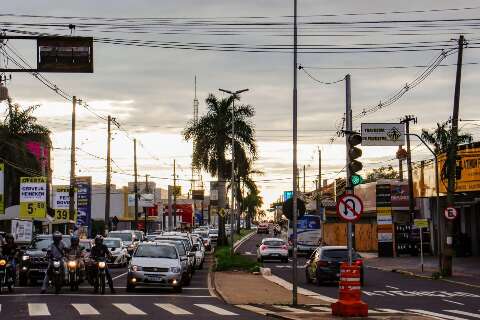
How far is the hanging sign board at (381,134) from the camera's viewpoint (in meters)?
41.2

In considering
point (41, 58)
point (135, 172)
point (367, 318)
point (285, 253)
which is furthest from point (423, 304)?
point (135, 172)

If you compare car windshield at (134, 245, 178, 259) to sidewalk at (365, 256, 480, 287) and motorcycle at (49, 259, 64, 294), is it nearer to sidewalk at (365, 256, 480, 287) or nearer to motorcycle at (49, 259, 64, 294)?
motorcycle at (49, 259, 64, 294)

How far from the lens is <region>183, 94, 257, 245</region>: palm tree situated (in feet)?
214

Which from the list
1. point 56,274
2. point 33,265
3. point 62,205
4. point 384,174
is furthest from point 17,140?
point 384,174

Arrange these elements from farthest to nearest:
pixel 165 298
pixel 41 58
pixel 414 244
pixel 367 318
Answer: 1. pixel 414 244
2. pixel 165 298
3. pixel 41 58
4. pixel 367 318

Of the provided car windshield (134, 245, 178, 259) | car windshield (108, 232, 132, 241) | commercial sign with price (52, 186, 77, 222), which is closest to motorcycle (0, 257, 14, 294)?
car windshield (134, 245, 178, 259)

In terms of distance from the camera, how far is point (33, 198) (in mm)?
49625

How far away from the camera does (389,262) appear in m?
55.8

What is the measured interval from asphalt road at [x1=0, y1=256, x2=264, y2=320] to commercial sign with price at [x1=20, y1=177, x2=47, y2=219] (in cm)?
1979

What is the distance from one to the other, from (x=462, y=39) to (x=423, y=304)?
16.7 meters

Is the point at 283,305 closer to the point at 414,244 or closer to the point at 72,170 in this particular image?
the point at 72,170

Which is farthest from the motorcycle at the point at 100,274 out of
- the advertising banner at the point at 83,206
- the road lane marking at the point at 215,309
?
the advertising banner at the point at 83,206

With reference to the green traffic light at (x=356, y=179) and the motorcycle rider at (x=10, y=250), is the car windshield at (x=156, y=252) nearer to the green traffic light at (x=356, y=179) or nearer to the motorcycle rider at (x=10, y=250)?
the motorcycle rider at (x=10, y=250)

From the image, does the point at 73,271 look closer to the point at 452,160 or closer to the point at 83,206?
the point at 452,160
